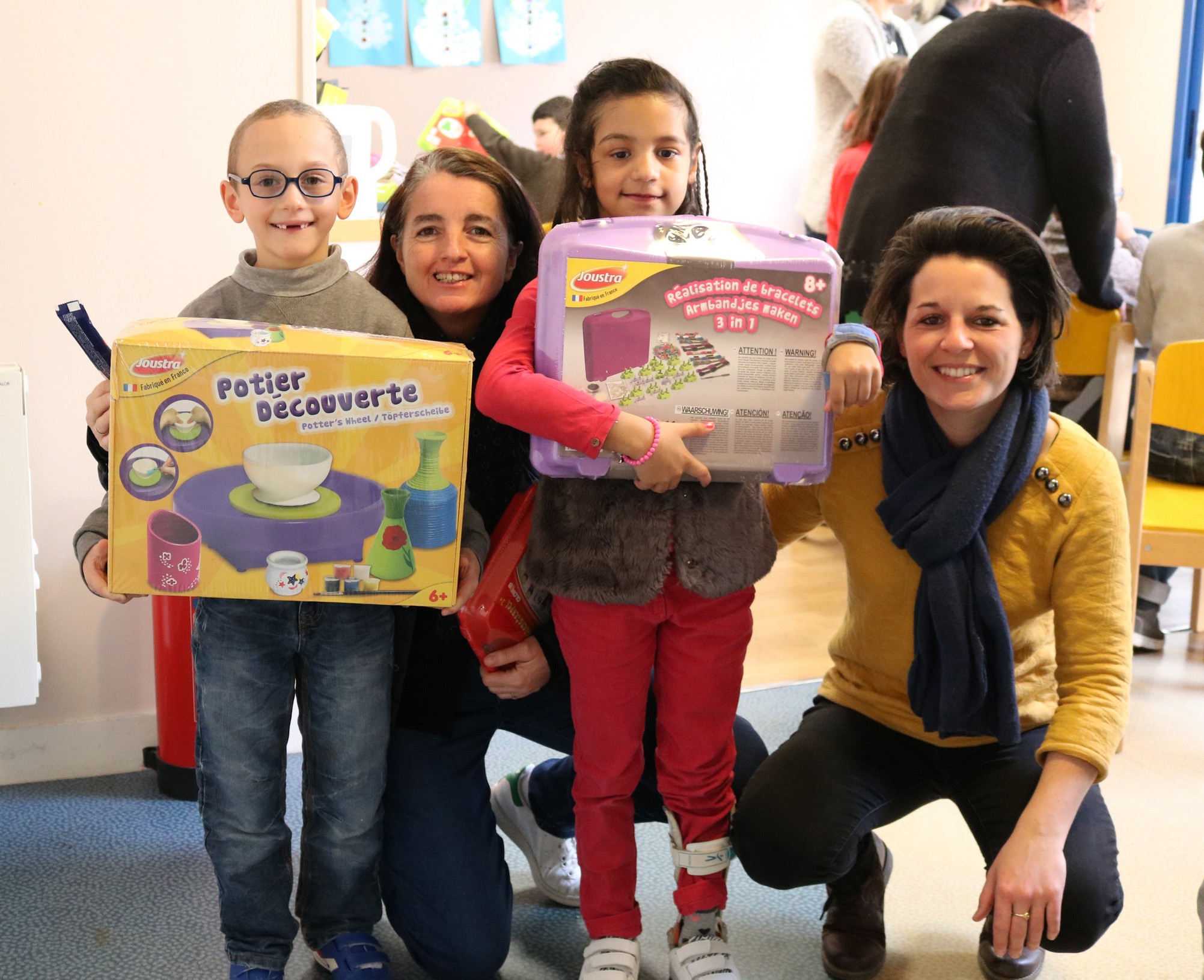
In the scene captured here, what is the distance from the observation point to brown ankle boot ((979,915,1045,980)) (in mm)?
1490

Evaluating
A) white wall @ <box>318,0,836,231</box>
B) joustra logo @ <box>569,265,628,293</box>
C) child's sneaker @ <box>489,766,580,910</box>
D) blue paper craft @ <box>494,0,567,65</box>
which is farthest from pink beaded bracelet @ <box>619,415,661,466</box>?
blue paper craft @ <box>494,0,567,65</box>

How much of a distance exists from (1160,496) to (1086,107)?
2.70 feet

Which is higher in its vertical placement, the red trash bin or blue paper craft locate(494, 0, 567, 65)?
blue paper craft locate(494, 0, 567, 65)

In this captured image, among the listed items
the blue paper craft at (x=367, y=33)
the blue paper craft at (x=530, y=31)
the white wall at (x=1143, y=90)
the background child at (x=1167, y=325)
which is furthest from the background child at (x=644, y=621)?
the white wall at (x=1143, y=90)

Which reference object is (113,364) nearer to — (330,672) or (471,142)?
(330,672)

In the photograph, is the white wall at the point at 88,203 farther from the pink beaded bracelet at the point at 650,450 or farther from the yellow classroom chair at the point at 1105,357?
the yellow classroom chair at the point at 1105,357

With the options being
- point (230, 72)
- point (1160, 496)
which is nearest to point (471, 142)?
point (230, 72)

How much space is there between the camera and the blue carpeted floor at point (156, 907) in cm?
150

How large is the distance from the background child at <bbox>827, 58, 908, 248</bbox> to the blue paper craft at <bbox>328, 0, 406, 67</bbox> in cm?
194

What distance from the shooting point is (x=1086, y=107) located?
6.97ft

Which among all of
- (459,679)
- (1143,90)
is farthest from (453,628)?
→ (1143,90)

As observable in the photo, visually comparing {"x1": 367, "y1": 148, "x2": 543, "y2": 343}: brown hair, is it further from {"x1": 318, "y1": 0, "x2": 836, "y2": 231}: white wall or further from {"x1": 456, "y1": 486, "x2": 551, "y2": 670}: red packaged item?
{"x1": 318, "y1": 0, "x2": 836, "y2": 231}: white wall

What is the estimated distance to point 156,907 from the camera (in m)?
1.62

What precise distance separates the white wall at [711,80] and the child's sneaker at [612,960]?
12.0 feet
